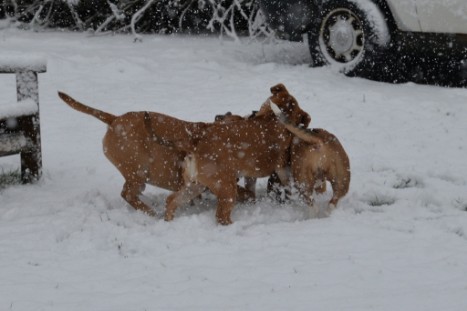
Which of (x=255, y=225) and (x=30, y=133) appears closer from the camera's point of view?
(x=255, y=225)

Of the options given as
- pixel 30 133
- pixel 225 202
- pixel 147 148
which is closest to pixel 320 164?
pixel 225 202

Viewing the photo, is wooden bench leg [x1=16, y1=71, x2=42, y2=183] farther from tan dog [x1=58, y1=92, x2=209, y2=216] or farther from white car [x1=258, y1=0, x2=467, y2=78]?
white car [x1=258, y1=0, x2=467, y2=78]

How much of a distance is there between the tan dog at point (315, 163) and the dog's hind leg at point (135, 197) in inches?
38.9

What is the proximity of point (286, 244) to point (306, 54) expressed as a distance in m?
5.74

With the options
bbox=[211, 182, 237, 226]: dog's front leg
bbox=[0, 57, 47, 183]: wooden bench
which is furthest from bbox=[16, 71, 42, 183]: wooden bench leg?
bbox=[211, 182, 237, 226]: dog's front leg

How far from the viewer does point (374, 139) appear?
6531mm

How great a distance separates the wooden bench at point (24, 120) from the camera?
5270 mm

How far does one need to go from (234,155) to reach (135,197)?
2.50 ft

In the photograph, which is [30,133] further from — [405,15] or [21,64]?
[405,15]

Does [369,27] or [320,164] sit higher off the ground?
[369,27]

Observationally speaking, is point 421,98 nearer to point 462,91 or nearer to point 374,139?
point 462,91

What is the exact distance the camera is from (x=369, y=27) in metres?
7.81

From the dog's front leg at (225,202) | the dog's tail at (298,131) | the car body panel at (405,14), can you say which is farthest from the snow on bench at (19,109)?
the car body panel at (405,14)

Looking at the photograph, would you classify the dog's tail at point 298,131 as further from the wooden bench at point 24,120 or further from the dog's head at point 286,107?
the wooden bench at point 24,120
